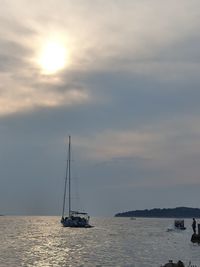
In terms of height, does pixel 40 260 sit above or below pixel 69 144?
below

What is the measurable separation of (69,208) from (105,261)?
241 feet

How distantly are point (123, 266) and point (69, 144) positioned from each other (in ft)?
263

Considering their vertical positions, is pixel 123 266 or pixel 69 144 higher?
pixel 69 144

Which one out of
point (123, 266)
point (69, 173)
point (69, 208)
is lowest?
point (123, 266)

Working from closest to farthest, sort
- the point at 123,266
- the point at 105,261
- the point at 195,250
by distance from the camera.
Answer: the point at 123,266 → the point at 105,261 → the point at 195,250

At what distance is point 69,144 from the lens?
138 m

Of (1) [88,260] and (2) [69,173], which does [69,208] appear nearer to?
(2) [69,173]

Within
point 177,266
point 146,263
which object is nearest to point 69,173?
point 146,263

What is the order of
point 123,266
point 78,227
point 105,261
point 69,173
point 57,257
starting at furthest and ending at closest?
1. point 78,227
2. point 69,173
3. point 57,257
4. point 105,261
5. point 123,266

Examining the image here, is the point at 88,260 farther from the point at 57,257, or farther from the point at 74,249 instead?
the point at 74,249

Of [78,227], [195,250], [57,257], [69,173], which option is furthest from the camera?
[78,227]

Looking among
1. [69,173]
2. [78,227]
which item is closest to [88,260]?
[69,173]

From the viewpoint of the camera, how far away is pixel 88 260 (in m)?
66.0

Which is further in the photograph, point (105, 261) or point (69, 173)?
point (69, 173)
